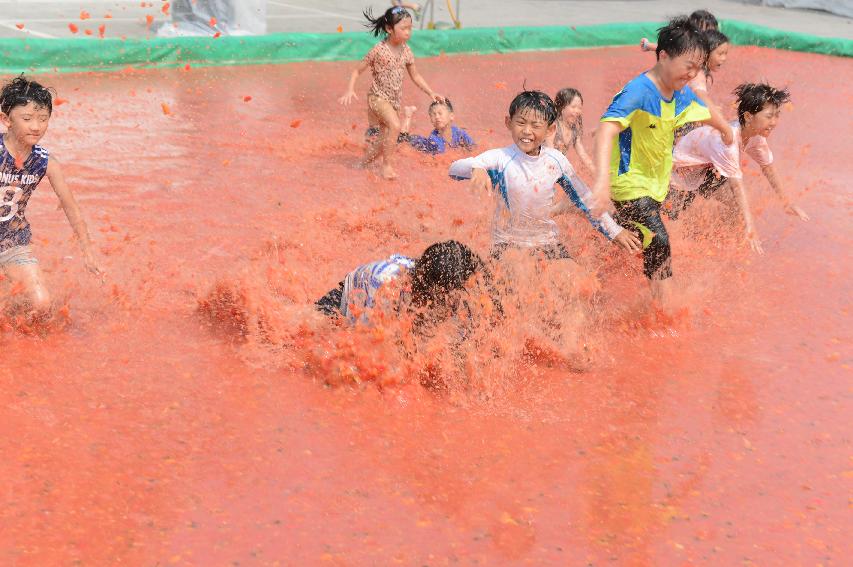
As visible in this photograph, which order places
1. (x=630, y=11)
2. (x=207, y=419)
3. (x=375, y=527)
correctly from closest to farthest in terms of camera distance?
(x=375, y=527) < (x=207, y=419) < (x=630, y=11)

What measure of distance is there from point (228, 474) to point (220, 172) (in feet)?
15.1

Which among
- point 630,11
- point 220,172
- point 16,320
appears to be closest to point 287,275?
point 16,320

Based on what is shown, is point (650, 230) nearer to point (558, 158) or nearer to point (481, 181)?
point (558, 158)

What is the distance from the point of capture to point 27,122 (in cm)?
455

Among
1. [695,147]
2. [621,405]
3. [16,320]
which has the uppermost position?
[695,147]

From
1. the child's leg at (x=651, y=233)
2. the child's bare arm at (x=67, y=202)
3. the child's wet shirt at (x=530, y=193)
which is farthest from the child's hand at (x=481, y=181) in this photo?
the child's bare arm at (x=67, y=202)

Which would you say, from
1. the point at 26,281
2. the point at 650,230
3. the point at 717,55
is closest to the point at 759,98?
the point at 717,55

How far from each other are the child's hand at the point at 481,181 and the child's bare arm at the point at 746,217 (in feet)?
7.42

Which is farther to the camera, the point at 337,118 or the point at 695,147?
the point at 337,118

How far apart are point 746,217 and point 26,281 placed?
431 centimetres

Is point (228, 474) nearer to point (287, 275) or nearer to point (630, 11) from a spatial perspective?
point (287, 275)

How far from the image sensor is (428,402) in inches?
169

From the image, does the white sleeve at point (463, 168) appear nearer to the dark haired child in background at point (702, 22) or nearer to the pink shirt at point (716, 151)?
the pink shirt at point (716, 151)

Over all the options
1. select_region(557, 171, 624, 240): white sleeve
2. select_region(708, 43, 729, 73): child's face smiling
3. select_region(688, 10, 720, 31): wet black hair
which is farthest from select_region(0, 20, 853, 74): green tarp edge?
select_region(557, 171, 624, 240): white sleeve
